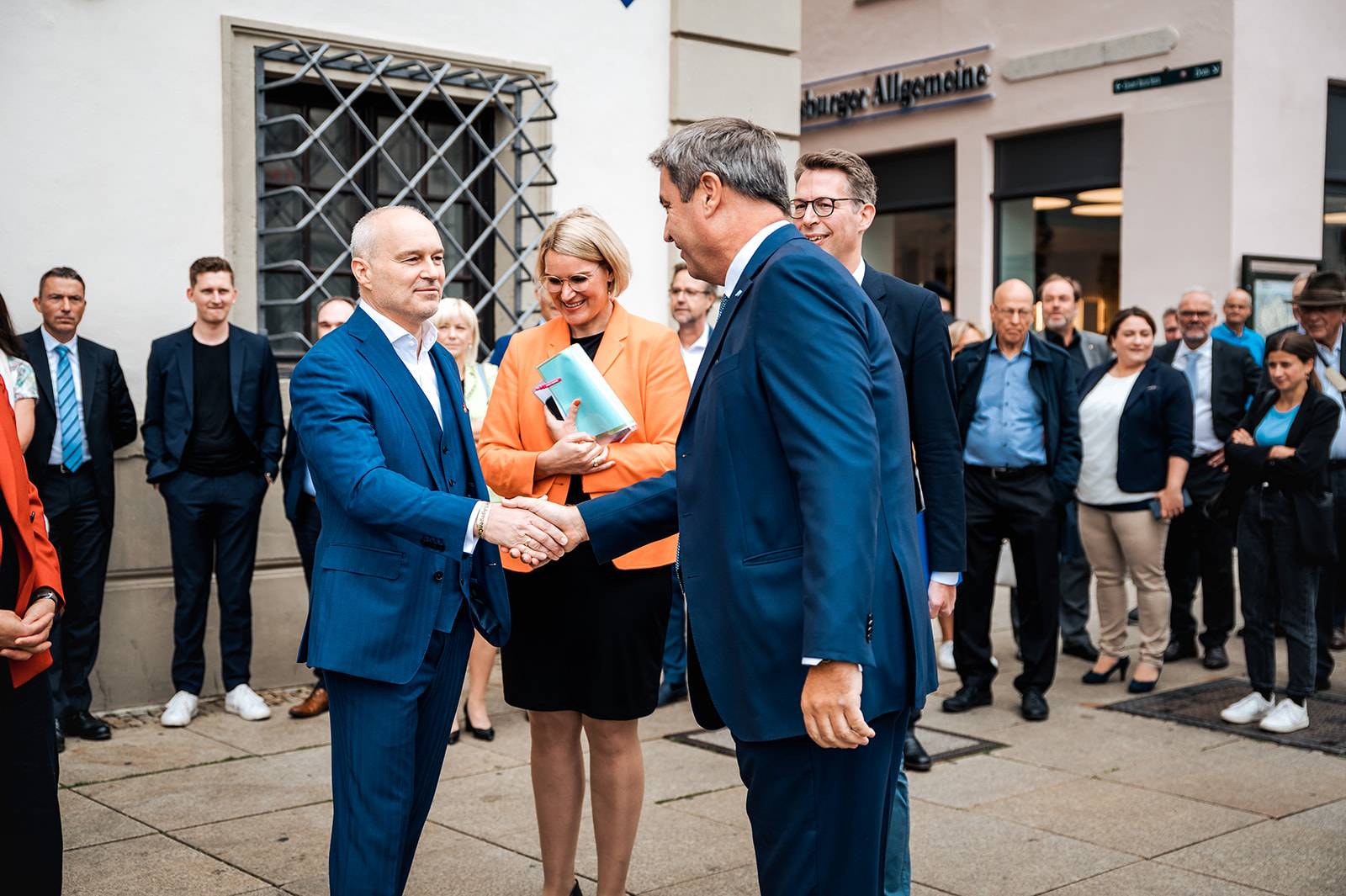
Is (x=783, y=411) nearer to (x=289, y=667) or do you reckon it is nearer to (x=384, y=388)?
(x=384, y=388)

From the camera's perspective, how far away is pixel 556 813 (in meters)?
4.06

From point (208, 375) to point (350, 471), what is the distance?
156 inches

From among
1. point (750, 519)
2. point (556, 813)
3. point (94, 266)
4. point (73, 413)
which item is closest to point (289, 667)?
point (73, 413)

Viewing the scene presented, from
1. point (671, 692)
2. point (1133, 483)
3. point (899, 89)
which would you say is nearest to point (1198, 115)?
point (899, 89)

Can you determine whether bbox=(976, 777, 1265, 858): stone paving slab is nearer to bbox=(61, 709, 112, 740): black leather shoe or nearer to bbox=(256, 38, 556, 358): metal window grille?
bbox=(61, 709, 112, 740): black leather shoe

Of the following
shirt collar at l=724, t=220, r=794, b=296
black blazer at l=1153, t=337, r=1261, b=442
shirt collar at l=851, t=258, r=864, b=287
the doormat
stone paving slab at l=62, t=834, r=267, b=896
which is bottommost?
the doormat

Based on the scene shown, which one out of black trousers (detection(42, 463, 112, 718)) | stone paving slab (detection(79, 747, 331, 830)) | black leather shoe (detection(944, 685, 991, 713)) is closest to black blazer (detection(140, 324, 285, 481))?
black trousers (detection(42, 463, 112, 718))

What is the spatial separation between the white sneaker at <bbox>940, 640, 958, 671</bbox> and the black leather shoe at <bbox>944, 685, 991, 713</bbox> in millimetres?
840

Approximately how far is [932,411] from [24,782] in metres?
2.76

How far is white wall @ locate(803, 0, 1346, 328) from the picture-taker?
13.6m

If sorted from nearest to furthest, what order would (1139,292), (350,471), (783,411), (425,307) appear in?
(783,411) → (350,471) → (425,307) → (1139,292)

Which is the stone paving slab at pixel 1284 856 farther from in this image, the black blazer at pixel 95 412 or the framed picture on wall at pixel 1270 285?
the framed picture on wall at pixel 1270 285

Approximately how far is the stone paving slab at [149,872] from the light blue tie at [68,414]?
2262mm

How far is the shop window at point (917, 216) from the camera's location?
1670 cm
